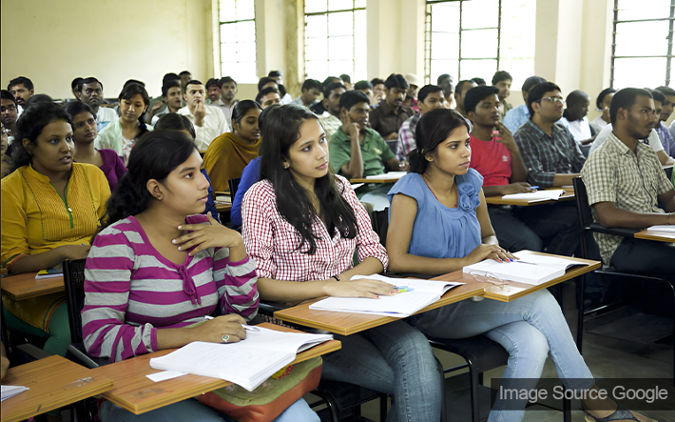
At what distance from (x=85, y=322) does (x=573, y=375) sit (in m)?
1.65

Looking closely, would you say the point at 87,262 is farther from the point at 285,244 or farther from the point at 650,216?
the point at 650,216

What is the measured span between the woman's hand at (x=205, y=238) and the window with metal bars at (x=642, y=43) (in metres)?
8.45

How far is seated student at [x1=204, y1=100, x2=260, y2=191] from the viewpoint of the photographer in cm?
457

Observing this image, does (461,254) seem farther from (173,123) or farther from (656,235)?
(173,123)

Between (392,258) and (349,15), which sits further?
(349,15)

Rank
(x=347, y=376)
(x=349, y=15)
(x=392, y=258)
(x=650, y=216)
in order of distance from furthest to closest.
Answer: (x=349, y=15)
(x=650, y=216)
(x=392, y=258)
(x=347, y=376)

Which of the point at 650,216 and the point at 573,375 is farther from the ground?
A: the point at 650,216

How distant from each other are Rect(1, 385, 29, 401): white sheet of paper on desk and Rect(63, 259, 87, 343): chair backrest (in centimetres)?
59

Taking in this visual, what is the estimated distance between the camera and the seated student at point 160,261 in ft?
5.98

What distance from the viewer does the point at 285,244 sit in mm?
2377

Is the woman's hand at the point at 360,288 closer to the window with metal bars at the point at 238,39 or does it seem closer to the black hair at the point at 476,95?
the black hair at the point at 476,95

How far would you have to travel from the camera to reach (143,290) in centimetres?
191

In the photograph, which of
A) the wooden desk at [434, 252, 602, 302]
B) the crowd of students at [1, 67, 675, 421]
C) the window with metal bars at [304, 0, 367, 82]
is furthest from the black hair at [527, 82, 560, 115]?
the window with metal bars at [304, 0, 367, 82]

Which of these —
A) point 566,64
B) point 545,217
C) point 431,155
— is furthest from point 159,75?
point 431,155
